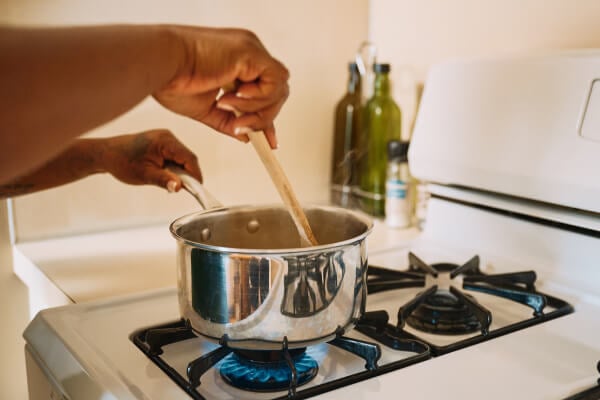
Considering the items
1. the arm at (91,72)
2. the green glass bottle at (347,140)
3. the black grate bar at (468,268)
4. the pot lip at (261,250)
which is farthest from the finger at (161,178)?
the green glass bottle at (347,140)

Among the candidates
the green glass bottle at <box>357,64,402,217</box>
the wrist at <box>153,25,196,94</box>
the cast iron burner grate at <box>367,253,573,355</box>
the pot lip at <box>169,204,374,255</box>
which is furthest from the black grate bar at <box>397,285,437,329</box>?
the green glass bottle at <box>357,64,402,217</box>

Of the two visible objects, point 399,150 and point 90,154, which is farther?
point 399,150

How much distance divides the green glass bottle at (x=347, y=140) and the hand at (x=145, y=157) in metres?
0.43

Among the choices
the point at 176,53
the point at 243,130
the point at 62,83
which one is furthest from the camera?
the point at 243,130

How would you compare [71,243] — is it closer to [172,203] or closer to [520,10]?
[172,203]

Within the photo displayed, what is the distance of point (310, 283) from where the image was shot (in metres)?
0.53

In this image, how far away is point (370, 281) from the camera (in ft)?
2.53

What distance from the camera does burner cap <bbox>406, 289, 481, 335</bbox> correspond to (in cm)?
66

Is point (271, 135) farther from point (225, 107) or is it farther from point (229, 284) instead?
point (229, 284)

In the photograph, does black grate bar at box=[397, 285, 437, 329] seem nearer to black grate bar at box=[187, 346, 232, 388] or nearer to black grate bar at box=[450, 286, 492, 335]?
black grate bar at box=[450, 286, 492, 335]

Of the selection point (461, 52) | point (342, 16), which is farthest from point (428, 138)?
point (342, 16)

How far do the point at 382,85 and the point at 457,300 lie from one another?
0.52 m

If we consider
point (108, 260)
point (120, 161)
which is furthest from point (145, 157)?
point (108, 260)

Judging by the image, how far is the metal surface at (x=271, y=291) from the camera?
525 mm
